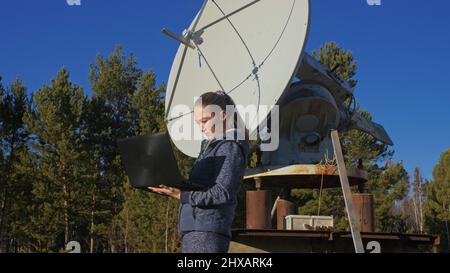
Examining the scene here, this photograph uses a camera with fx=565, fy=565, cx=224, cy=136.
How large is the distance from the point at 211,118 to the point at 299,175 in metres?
8.57

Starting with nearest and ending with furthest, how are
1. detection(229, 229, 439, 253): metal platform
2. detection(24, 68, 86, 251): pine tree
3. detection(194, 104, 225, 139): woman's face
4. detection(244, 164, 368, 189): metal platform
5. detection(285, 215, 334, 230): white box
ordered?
detection(194, 104, 225, 139): woman's face → detection(229, 229, 439, 253): metal platform → detection(285, 215, 334, 230): white box → detection(244, 164, 368, 189): metal platform → detection(24, 68, 86, 251): pine tree

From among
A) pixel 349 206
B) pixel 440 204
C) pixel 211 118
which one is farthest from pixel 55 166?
pixel 440 204

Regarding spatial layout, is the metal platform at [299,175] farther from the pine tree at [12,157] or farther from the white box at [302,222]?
the pine tree at [12,157]

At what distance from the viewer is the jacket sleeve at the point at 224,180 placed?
9.28 ft

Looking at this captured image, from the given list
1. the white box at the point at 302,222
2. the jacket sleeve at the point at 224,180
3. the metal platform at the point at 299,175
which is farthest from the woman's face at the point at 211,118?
the white box at the point at 302,222

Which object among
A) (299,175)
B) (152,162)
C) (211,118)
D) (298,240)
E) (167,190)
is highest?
(299,175)

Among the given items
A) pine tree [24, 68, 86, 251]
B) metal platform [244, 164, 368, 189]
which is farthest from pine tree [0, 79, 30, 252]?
metal platform [244, 164, 368, 189]

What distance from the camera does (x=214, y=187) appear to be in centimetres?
285

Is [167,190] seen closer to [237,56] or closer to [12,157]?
[237,56]

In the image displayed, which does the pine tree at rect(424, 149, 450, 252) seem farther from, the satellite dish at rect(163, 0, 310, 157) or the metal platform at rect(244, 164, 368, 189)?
the satellite dish at rect(163, 0, 310, 157)

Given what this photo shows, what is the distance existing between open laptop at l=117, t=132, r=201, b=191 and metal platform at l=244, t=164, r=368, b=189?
27.5ft

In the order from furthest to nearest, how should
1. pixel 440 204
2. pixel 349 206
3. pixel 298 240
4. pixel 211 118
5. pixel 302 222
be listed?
pixel 440 204 < pixel 302 222 < pixel 298 240 < pixel 349 206 < pixel 211 118

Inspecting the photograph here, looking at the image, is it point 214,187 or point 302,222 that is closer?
point 214,187

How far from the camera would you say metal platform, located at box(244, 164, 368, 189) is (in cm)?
1141
